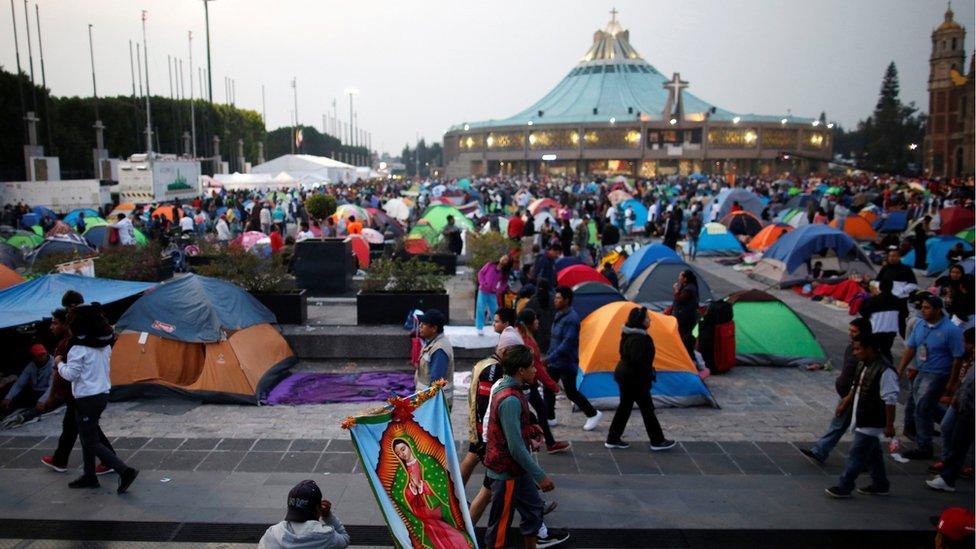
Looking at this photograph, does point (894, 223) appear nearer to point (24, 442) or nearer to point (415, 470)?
point (415, 470)

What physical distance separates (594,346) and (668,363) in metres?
0.81

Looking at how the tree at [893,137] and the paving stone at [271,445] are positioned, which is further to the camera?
the tree at [893,137]

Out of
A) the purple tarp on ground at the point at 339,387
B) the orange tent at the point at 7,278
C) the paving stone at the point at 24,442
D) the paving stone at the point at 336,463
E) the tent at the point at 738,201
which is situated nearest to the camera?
the paving stone at the point at 336,463

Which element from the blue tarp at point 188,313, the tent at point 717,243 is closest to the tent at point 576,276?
the blue tarp at point 188,313

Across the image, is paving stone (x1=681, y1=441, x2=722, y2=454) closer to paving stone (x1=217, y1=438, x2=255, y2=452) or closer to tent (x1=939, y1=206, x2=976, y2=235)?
paving stone (x1=217, y1=438, x2=255, y2=452)

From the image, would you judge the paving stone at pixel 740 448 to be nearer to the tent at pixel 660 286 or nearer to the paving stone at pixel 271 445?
the paving stone at pixel 271 445

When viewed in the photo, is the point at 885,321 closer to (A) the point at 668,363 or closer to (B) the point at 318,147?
(A) the point at 668,363

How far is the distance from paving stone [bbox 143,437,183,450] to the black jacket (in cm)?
394

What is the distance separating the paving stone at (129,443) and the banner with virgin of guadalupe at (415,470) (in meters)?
3.62

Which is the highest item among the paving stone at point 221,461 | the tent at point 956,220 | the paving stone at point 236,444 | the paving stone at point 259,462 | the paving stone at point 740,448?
the tent at point 956,220

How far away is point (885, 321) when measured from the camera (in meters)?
8.05

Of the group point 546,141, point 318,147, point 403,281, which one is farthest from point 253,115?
point 403,281

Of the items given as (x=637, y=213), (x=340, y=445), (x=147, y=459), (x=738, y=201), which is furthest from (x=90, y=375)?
(x=738, y=201)

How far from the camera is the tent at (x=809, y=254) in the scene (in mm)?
15078
